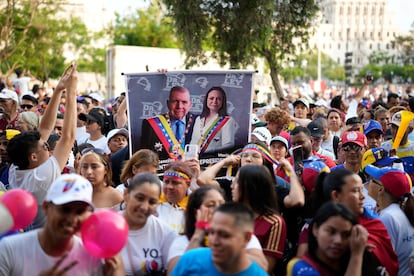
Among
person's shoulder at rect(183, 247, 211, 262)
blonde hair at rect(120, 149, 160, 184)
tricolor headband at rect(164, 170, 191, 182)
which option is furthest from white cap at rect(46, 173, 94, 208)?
blonde hair at rect(120, 149, 160, 184)

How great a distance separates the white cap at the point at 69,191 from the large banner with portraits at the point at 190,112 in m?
3.36

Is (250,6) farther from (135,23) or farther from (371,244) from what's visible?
(135,23)

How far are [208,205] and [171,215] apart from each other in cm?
99

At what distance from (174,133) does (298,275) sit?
3591mm

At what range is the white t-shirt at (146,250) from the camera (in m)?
5.25

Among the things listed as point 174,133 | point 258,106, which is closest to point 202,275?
point 174,133

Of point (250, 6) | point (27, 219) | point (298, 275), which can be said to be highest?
point (250, 6)

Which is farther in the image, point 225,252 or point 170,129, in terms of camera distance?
point 170,129

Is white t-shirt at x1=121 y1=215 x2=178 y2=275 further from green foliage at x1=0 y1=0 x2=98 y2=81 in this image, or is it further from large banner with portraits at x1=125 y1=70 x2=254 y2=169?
green foliage at x1=0 y1=0 x2=98 y2=81

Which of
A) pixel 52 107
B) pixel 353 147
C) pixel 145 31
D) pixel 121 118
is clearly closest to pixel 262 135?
pixel 353 147

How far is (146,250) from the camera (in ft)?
17.3

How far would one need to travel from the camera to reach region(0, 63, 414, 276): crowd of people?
464cm

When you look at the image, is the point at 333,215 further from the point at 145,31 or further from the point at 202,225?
the point at 145,31

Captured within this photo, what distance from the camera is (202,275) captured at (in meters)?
4.48
